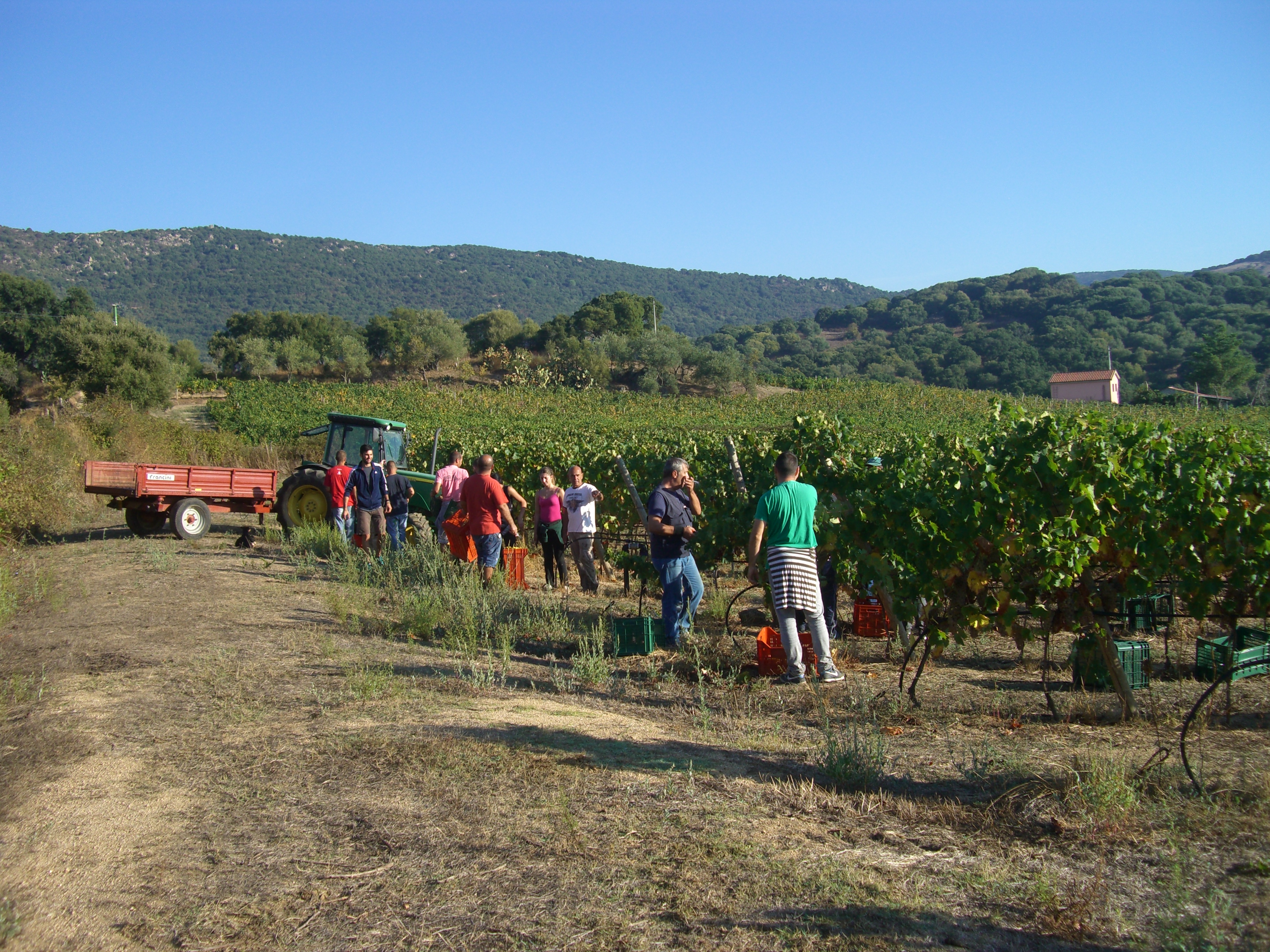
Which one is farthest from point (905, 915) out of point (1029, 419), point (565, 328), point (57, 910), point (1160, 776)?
point (565, 328)

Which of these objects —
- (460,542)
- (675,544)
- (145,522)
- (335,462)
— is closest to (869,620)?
(675,544)

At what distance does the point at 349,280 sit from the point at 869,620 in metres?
153

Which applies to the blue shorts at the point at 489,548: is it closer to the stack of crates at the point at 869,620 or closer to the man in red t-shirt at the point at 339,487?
the stack of crates at the point at 869,620

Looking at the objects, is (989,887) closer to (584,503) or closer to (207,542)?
(584,503)

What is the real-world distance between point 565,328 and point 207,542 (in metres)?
62.5

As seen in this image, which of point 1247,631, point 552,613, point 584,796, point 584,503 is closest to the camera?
point 584,796

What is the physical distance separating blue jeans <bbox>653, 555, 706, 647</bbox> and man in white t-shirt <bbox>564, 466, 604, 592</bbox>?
256 centimetres

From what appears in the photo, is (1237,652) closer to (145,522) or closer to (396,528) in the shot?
(396,528)

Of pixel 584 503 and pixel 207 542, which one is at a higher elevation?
pixel 584 503

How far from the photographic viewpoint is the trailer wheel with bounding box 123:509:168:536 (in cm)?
1436

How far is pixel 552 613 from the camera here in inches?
302

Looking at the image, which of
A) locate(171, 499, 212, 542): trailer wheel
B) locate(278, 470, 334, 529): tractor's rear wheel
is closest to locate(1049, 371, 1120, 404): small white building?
locate(278, 470, 334, 529): tractor's rear wheel

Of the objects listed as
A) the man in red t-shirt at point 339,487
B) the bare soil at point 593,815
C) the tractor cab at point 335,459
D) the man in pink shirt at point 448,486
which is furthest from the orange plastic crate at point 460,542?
the tractor cab at point 335,459

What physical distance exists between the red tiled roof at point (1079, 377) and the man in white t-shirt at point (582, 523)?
68.3 metres
